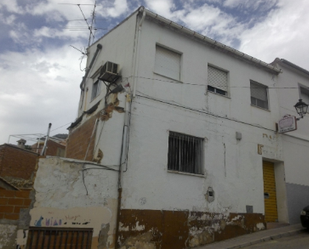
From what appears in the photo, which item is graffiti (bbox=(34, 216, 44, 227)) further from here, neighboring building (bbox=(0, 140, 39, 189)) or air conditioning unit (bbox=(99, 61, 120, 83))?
neighboring building (bbox=(0, 140, 39, 189))

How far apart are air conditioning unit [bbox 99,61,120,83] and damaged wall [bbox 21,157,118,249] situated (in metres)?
3.07

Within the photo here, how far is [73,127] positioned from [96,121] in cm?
333

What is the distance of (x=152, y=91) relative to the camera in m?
8.73

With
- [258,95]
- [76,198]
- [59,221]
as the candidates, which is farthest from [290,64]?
[59,221]

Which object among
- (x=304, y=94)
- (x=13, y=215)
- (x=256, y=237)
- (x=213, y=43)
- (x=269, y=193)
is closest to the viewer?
(x=13, y=215)

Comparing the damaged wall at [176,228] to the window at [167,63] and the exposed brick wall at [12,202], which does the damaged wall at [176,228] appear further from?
the window at [167,63]

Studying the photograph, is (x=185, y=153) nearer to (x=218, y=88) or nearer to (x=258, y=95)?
(x=218, y=88)

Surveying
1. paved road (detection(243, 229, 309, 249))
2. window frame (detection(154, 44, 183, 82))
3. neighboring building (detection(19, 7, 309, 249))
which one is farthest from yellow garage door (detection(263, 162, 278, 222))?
window frame (detection(154, 44, 183, 82))

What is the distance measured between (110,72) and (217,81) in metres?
3.92

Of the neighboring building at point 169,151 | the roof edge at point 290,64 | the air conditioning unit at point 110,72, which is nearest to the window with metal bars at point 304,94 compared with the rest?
the roof edge at point 290,64

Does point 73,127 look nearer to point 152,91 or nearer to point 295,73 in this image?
point 152,91

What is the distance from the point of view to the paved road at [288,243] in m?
7.56

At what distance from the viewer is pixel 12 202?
6195 mm

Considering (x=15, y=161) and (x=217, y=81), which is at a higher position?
(x=217, y=81)
